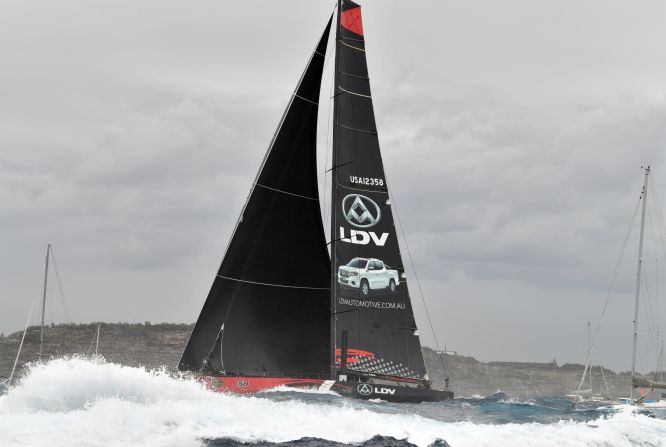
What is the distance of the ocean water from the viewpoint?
→ 1817cm

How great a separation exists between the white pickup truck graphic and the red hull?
4.24 m

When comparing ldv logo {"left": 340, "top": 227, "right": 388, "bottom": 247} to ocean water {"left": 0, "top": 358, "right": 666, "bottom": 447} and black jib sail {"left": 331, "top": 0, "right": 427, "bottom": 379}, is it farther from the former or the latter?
ocean water {"left": 0, "top": 358, "right": 666, "bottom": 447}

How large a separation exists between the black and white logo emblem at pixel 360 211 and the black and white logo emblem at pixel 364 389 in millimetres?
6528

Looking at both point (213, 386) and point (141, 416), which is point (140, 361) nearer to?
point (213, 386)

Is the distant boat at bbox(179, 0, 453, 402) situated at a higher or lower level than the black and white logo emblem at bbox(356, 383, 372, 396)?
higher

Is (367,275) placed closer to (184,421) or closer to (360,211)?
(360,211)

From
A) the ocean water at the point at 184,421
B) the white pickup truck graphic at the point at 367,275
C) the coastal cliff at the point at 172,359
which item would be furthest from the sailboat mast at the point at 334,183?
the coastal cliff at the point at 172,359

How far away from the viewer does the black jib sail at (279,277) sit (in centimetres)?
3178

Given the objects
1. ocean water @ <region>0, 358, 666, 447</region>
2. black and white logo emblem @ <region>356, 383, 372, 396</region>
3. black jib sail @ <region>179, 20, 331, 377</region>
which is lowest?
ocean water @ <region>0, 358, 666, 447</region>

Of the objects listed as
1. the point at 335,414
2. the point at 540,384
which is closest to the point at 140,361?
the point at 540,384

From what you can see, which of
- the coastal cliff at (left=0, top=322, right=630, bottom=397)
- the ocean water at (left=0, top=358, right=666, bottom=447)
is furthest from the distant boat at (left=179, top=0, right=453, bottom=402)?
the coastal cliff at (left=0, top=322, right=630, bottom=397)

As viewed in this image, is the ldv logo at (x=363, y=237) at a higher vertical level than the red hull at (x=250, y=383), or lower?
higher

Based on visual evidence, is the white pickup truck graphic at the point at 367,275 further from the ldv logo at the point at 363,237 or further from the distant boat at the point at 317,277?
the ldv logo at the point at 363,237

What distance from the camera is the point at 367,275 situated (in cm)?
3475
